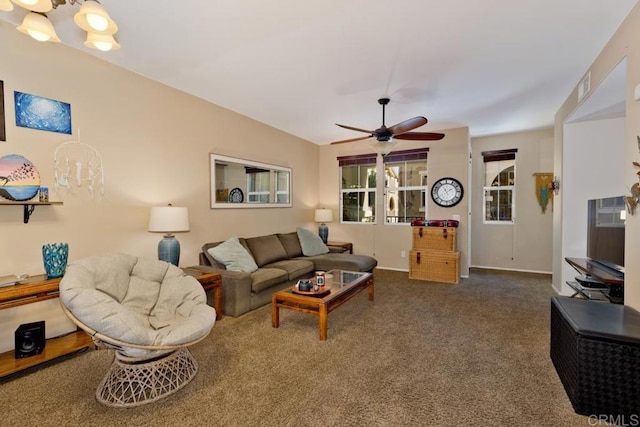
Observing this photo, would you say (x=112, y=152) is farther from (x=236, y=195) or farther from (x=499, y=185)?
(x=499, y=185)

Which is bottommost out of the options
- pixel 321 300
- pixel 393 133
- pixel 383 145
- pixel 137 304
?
pixel 321 300

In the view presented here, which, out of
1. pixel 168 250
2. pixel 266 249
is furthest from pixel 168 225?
pixel 266 249

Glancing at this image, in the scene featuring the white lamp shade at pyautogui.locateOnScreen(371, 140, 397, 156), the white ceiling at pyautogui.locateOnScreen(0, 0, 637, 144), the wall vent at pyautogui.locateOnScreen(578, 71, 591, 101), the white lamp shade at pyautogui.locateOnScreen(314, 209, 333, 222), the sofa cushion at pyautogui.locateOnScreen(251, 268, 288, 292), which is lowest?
the sofa cushion at pyautogui.locateOnScreen(251, 268, 288, 292)

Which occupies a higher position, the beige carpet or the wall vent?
the wall vent

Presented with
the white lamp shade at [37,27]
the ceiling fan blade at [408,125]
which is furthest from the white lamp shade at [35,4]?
the ceiling fan blade at [408,125]

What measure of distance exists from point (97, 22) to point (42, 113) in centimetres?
124

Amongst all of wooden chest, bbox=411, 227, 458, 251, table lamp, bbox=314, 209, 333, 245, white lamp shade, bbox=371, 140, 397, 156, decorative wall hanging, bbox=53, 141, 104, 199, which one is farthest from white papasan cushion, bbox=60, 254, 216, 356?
wooden chest, bbox=411, 227, 458, 251

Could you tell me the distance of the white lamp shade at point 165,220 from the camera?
3254 mm

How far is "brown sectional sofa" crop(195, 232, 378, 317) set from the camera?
3545 mm

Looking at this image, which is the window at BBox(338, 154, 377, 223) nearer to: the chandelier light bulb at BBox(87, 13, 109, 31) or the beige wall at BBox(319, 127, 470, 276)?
the beige wall at BBox(319, 127, 470, 276)

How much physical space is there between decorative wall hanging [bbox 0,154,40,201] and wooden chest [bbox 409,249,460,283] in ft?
16.7

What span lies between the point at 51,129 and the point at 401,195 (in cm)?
542

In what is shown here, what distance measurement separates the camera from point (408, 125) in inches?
139

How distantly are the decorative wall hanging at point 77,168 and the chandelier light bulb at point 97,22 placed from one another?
51.8 inches
